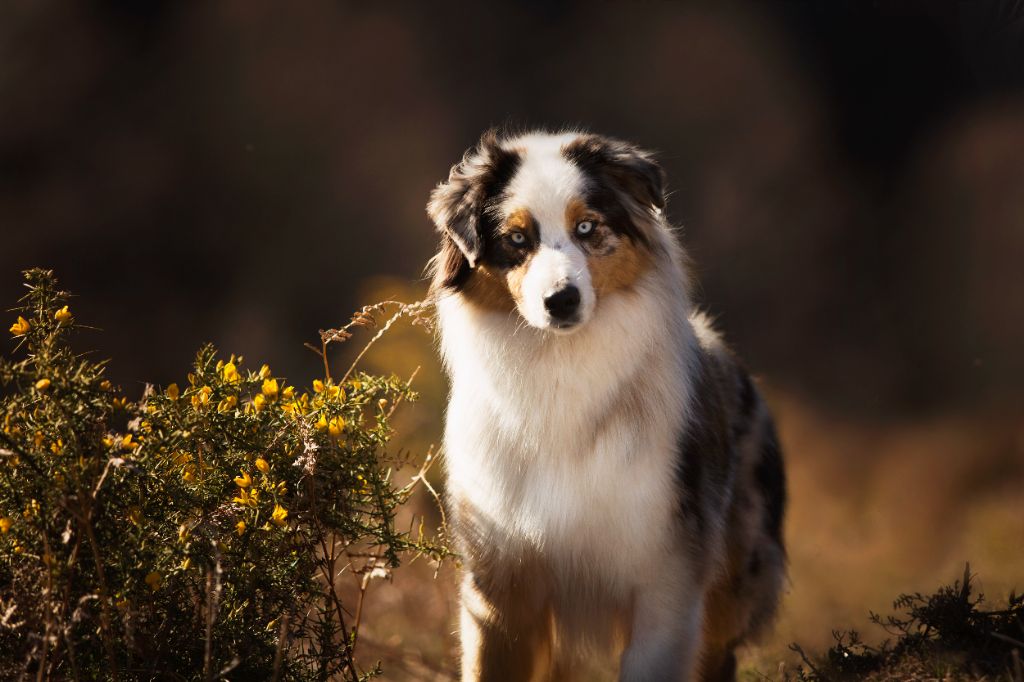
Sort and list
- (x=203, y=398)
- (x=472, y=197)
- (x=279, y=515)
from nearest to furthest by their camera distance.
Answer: (x=279, y=515) < (x=203, y=398) < (x=472, y=197)

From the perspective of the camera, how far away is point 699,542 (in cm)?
296

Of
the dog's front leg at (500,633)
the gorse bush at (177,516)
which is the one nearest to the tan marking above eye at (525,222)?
the gorse bush at (177,516)

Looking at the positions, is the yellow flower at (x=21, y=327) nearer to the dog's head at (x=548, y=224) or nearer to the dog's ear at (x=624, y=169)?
the dog's head at (x=548, y=224)

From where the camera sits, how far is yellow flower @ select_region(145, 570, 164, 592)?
260 cm

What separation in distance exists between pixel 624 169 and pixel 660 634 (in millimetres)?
1276

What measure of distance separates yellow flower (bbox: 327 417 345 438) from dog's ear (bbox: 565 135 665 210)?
0.96 meters

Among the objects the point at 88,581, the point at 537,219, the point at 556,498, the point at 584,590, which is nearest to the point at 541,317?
the point at 537,219

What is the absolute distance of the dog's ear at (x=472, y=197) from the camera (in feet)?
9.53

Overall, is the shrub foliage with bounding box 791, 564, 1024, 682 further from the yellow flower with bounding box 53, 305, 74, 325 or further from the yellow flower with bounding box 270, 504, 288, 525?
the yellow flower with bounding box 53, 305, 74, 325

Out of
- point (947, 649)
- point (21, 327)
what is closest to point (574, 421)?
point (947, 649)

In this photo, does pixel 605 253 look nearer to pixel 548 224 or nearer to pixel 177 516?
pixel 548 224

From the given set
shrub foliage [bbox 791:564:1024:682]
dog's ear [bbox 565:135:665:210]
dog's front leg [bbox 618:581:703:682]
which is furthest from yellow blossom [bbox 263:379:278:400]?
shrub foliage [bbox 791:564:1024:682]

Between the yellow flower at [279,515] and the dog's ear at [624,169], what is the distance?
1.22 m

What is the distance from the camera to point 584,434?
290 centimetres
